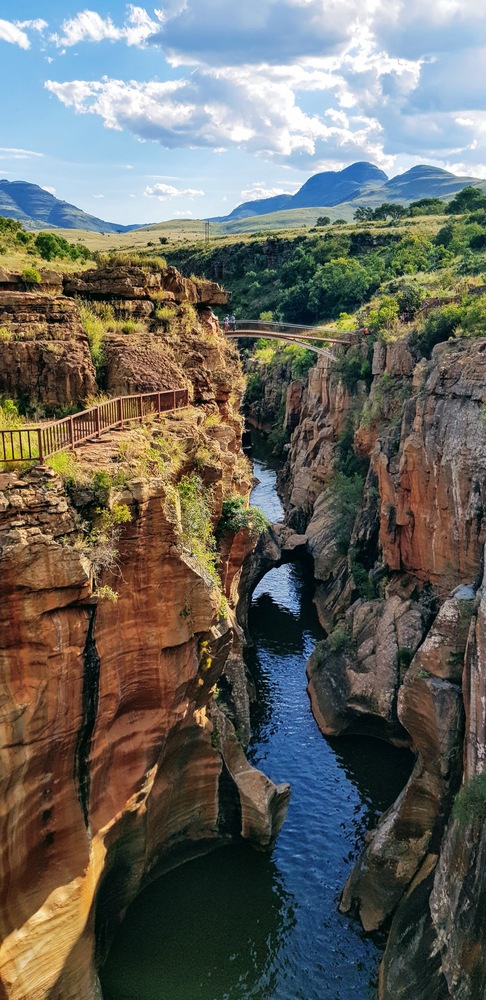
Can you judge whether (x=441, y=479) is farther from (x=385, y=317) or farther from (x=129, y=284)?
(x=385, y=317)

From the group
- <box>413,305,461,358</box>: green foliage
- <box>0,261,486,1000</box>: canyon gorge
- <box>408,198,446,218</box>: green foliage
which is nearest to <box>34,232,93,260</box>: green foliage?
<box>0,261,486,1000</box>: canyon gorge

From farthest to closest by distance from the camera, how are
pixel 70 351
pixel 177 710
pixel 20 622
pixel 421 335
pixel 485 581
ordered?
pixel 421 335
pixel 70 351
pixel 485 581
pixel 177 710
pixel 20 622

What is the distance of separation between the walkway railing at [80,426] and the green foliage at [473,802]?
422 inches

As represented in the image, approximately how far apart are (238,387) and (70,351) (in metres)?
11.7

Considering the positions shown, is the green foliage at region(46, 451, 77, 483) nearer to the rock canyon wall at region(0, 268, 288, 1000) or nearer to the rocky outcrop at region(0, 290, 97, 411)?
the rock canyon wall at region(0, 268, 288, 1000)

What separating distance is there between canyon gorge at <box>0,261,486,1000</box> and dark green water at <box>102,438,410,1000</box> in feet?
1.90

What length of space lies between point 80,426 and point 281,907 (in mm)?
12832

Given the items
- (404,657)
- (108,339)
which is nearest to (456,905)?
(404,657)

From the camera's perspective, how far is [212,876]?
842 inches

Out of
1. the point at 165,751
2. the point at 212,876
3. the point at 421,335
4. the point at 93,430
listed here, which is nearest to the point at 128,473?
the point at 93,430

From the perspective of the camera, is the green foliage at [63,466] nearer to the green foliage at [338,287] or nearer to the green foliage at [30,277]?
the green foliage at [30,277]

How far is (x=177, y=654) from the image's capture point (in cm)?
1838

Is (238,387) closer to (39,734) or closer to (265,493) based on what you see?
(39,734)

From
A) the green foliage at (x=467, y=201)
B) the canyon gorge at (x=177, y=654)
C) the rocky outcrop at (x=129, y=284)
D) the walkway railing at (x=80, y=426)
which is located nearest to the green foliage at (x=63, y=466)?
the canyon gorge at (x=177, y=654)
